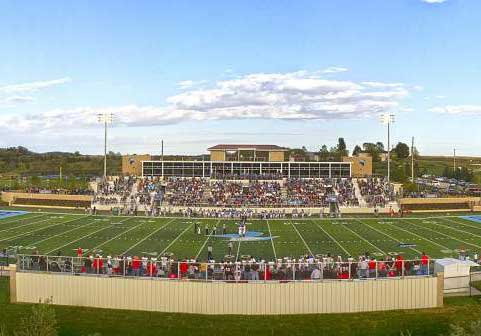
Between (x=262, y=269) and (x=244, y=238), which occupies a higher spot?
(x=262, y=269)

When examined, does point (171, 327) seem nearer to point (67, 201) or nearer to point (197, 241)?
point (197, 241)

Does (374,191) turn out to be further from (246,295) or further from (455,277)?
(246,295)

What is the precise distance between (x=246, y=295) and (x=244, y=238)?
18902 millimetres

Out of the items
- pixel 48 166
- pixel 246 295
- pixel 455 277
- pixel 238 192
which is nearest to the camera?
pixel 246 295

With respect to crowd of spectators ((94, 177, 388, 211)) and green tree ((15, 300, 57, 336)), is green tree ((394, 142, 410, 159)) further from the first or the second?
green tree ((15, 300, 57, 336))

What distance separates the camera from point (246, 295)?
1518 cm

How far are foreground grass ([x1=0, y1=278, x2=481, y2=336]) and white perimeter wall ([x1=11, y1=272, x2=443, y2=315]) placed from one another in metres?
0.23

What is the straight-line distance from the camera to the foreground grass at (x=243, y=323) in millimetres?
14438

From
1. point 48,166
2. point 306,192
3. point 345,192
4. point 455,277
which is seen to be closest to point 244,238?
point 455,277

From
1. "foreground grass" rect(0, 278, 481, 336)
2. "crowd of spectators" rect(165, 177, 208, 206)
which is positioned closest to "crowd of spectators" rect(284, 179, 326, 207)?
"crowd of spectators" rect(165, 177, 208, 206)

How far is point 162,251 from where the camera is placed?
28.5m

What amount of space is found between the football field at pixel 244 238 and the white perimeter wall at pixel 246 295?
11.3 meters

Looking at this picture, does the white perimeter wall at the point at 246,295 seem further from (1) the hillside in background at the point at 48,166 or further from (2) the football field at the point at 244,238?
(1) the hillside in background at the point at 48,166

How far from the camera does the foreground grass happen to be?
1444cm
